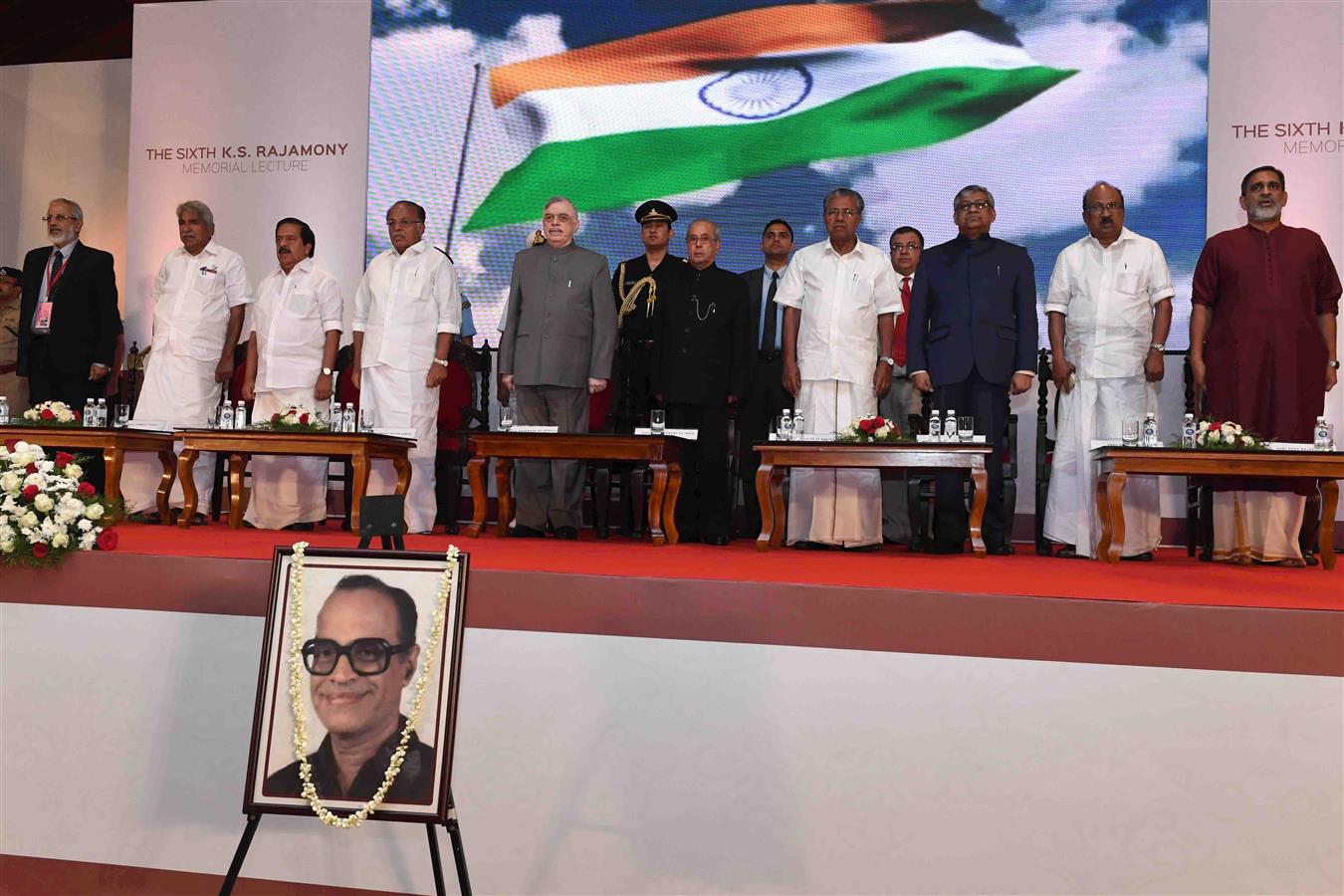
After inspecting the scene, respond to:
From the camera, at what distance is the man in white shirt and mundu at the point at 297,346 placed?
579 cm

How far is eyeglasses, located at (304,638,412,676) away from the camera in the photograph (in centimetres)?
225

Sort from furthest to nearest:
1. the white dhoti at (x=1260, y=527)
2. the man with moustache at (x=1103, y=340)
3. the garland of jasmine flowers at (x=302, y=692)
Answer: the man with moustache at (x=1103, y=340), the white dhoti at (x=1260, y=527), the garland of jasmine flowers at (x=302, y=692)

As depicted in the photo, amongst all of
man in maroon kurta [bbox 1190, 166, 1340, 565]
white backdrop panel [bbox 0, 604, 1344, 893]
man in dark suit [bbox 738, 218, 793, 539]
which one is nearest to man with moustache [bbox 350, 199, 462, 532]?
man in dark suit [bbox 738, 218, 793, 539]

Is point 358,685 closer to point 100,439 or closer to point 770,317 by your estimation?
point 100,439

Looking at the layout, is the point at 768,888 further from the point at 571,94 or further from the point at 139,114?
the point at 139,114

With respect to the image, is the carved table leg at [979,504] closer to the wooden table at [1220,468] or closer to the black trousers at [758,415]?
the wooden table at [1220,468]

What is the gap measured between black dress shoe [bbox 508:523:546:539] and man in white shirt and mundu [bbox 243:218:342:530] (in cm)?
106

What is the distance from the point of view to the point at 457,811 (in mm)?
2975

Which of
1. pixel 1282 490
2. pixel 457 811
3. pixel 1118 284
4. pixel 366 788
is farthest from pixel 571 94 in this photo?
pixel 366 788

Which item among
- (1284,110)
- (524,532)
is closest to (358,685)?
(524,532)

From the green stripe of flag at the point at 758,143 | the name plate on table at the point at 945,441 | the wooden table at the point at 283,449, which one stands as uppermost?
the green stripe of flag at the point at 758,143

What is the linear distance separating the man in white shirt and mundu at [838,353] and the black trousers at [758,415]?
19.1 inches

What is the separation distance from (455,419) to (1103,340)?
3461 millimetres

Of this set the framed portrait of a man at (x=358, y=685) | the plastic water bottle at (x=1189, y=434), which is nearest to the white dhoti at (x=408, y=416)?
the framed portrait of a man at (x=358, y=685)
